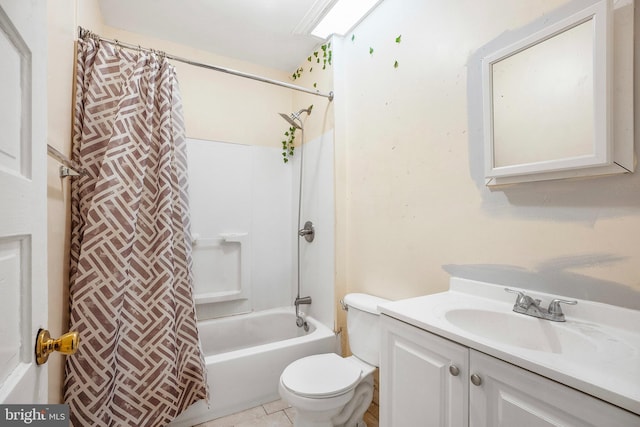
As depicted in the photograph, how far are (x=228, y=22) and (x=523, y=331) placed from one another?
8.06 ft

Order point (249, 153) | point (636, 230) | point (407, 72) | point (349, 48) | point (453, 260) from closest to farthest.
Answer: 1. point (636, 230)
2. point (453, 260)
3. point (407, 72)
4. point (349, 48)
5. point (249, 153)

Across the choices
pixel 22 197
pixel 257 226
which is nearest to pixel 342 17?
pixel 257 226

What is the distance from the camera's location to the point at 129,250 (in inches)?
53.3

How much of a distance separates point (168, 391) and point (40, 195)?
1.22m

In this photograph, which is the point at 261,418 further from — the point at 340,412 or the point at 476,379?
the point at 476,379

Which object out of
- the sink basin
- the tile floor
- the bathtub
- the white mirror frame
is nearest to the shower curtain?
the bathtub

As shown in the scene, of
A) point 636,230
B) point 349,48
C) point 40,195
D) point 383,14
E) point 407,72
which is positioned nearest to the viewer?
point 40,195

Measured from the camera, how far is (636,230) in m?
0.83

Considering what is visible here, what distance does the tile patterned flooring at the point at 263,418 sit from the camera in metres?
1.63

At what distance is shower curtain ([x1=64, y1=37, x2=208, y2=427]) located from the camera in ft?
4.07

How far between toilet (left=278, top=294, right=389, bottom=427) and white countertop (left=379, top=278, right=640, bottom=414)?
518mm

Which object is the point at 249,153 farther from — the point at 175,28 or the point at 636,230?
the point at 636,230

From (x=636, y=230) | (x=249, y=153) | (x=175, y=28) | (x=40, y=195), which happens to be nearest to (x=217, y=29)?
(x=175, y=28)

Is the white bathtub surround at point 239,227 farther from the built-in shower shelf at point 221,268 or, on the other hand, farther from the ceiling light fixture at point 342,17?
the ceiling light fixture at point 342,17
